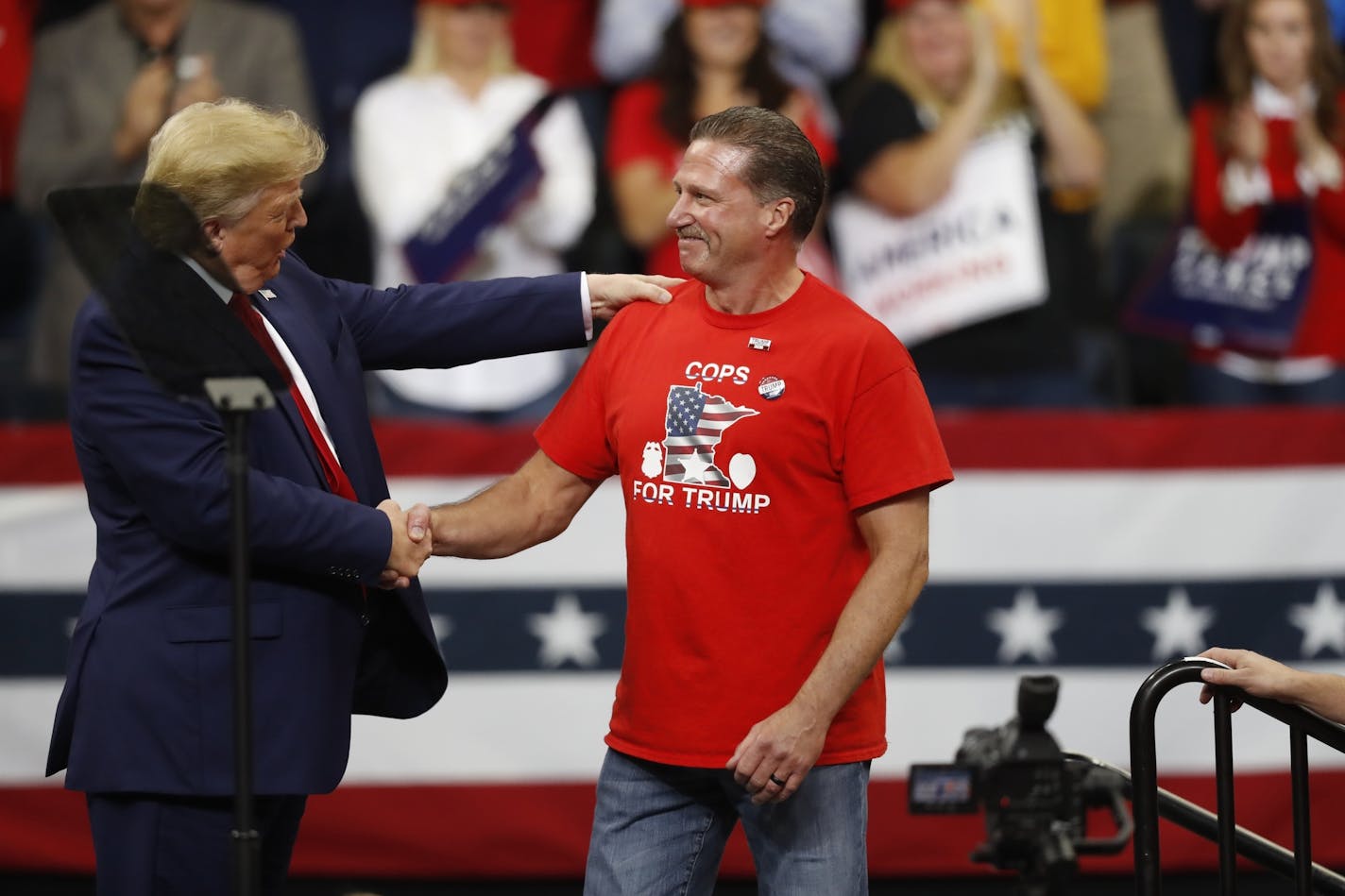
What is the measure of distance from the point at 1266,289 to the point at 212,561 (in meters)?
3.54

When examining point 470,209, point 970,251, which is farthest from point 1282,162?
point 470,209

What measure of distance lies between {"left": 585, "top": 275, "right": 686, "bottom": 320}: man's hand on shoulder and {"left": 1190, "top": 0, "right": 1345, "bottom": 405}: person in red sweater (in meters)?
2.62

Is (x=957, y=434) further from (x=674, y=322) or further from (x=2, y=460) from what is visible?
(x=2, y=460)

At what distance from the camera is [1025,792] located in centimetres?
363

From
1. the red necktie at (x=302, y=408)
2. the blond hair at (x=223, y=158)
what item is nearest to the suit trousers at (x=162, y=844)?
the red necktie at (x=302, y=408)

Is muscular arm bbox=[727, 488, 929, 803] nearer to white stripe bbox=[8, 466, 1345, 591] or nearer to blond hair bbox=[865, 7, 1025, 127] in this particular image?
white stripe bbox=[8, 466, 1345, 591]

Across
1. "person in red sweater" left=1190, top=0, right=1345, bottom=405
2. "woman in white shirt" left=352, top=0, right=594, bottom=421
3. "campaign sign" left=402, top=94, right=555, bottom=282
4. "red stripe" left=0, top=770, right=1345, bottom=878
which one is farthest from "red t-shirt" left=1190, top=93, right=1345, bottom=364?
"campaign sign" left=402, top=94, right=555, bottom=282

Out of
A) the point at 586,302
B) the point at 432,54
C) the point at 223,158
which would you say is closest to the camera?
the point at 223,158

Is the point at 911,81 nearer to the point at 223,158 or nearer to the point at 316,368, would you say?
A: the point at 316,368

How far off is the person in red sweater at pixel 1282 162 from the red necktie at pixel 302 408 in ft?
10.5

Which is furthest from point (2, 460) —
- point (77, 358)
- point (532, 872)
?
point (77, 358)

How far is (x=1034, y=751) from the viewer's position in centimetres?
362

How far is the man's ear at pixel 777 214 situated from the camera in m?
2.91

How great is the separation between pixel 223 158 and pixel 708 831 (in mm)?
1309
